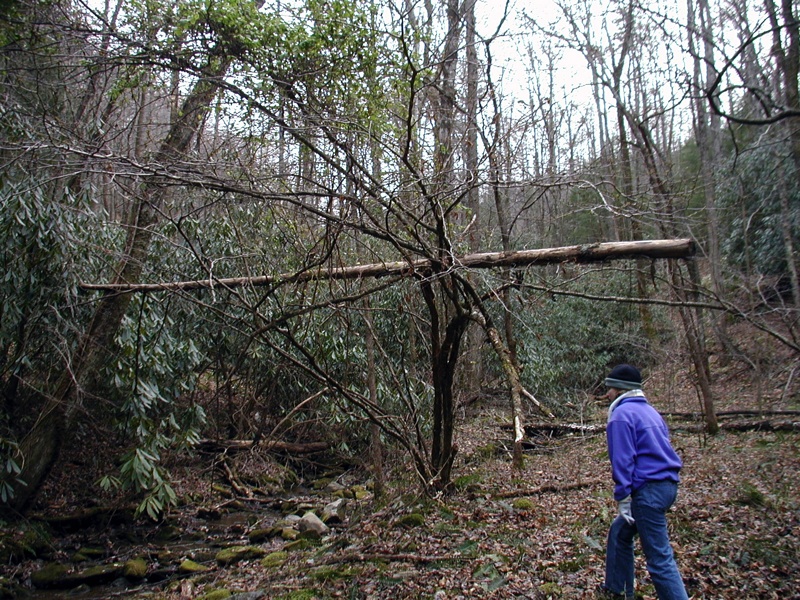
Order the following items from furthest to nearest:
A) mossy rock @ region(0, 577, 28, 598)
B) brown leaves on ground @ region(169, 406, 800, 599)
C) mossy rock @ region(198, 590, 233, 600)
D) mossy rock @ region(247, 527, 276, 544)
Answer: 1. mossy rock @ region(247, 527, 276, 544)
2. mossy rock @ region(0, 577, 28, 598)
3. mossy rock @ region(198, 590, 233, 600)
4. brown leaves on ground @ region(169, 406, 800, 599)

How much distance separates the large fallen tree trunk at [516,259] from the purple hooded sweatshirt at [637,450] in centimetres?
102

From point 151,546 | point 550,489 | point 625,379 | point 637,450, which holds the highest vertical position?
point 625,379

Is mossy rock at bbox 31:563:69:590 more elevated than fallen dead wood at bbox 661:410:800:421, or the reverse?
fallen dead wood at bbox 661:410:800:421

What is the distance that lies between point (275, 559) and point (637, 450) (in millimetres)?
4161

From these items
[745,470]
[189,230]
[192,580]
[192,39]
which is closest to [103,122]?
[192,39]

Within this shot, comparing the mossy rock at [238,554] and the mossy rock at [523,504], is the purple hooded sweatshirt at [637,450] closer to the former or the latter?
the mossy rock at [523,504]

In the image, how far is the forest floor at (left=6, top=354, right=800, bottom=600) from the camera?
4.04m

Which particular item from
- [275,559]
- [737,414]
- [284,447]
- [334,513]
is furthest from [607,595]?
[737,414]

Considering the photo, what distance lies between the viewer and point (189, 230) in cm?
761

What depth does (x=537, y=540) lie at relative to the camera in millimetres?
4906

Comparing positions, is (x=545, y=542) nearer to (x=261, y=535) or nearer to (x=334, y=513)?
(x=334, y=513)

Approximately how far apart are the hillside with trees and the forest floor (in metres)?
0.09

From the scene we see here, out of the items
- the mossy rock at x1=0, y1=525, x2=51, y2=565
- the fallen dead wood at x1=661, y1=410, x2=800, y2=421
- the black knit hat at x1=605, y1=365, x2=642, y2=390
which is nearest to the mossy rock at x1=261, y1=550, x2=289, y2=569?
the mossy rock at x1=0, y1=525, x2=51, y2=565

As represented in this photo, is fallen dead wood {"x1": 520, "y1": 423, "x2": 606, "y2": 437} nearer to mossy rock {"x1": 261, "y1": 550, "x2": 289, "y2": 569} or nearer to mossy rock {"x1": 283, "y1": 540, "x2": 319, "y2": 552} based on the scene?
mossy rock {"x1": 283, "y1": 540, "x2": 319, "y2": 552}
